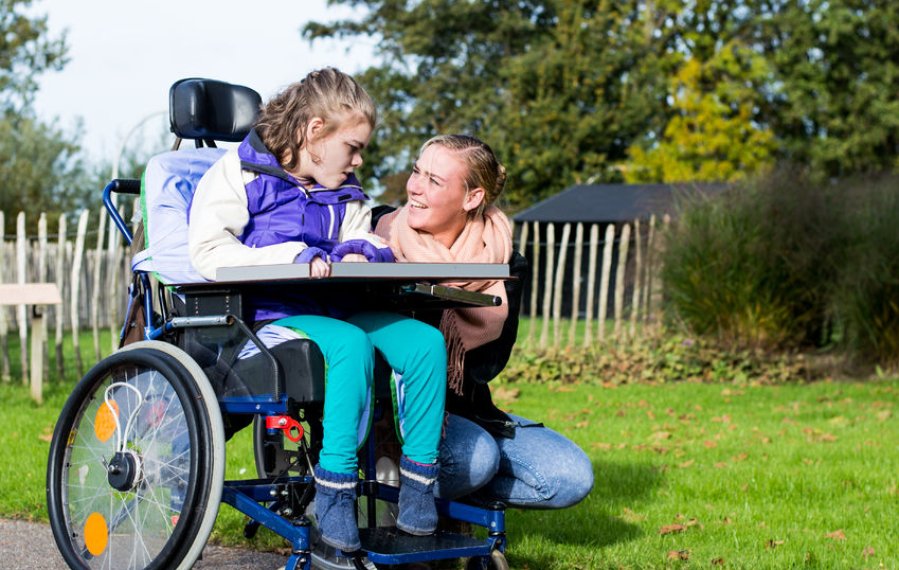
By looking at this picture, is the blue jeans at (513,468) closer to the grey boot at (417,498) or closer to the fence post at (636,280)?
the grey boot at (417,498)

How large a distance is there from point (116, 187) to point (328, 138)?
0.90 metres

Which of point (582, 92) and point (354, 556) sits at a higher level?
point (582, 92)

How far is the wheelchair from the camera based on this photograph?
3.10m

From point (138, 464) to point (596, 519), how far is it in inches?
90.3

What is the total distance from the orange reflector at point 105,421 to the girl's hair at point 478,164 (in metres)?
1.22

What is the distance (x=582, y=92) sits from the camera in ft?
123

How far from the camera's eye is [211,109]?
3.94 meters

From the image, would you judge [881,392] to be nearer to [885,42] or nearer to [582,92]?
[582,92]

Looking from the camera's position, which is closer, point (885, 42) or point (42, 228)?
point (42, 228)

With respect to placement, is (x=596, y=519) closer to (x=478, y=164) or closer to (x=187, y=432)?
(x=478, y=164)

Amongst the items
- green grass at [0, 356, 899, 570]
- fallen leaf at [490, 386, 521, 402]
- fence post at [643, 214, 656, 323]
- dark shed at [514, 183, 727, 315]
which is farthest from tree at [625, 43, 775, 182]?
green grass at [0, 356, 899, 570]

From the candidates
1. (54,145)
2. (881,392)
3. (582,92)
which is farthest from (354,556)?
(582,92)

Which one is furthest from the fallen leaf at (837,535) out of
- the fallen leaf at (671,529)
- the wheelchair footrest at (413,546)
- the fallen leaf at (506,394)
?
the fallen leaf at (506,394)

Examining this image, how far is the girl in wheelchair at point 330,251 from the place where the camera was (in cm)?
308
